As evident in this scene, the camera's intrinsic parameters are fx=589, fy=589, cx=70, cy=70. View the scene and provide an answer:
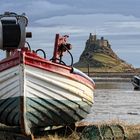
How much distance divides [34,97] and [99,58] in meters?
143

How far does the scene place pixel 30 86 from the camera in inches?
478

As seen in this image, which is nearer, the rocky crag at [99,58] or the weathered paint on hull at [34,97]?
the weathered paint on hull at [34,97]

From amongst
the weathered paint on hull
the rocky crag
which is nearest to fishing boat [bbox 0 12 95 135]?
the weathered paint on hull

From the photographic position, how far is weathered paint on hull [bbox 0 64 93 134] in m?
12.1

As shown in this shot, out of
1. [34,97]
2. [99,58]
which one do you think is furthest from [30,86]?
[99,58]

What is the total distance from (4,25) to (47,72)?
1393 mm

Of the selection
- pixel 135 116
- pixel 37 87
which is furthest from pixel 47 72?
pixel 135 116

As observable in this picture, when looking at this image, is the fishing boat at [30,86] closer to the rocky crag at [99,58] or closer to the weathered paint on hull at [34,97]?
the weathered paint on hull at [34,97]

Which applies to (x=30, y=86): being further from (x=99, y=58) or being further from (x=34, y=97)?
(x=99, y=58)

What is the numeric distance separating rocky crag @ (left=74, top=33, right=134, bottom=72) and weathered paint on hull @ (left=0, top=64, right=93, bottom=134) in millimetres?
126664

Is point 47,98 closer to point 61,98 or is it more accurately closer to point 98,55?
point 61,98

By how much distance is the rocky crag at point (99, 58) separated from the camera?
475 feet

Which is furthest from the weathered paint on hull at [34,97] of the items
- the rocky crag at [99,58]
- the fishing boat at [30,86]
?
the rocky crag at [99,58]

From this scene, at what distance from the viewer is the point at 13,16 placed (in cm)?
1322
